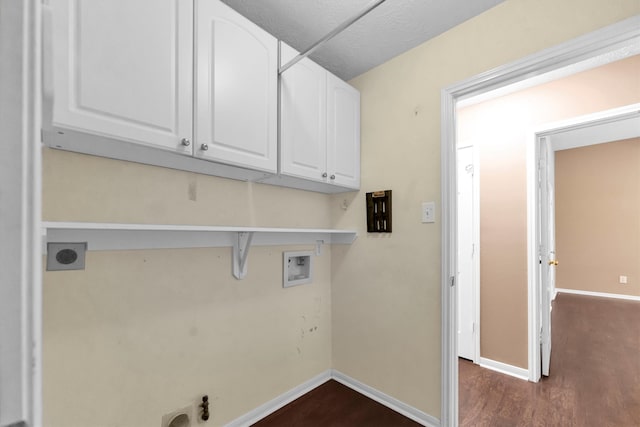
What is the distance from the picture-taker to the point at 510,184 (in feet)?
8.37

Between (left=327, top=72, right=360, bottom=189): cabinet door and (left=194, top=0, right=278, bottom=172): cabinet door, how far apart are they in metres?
0.47

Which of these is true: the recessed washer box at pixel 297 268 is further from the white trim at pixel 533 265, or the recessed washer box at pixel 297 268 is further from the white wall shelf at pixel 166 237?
the white trim at pixel 533 265

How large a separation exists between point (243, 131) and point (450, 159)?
124 cm

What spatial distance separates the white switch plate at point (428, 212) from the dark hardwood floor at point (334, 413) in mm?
1292

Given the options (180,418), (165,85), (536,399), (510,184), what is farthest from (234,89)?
(536,399)

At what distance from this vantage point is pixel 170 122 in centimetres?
122

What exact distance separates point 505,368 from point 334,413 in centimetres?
165

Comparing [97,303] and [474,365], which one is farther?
[474,365]

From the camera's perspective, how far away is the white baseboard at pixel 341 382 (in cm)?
174

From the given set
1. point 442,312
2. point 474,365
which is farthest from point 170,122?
point 474,365

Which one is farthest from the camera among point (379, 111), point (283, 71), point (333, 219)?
point (333, 219)
